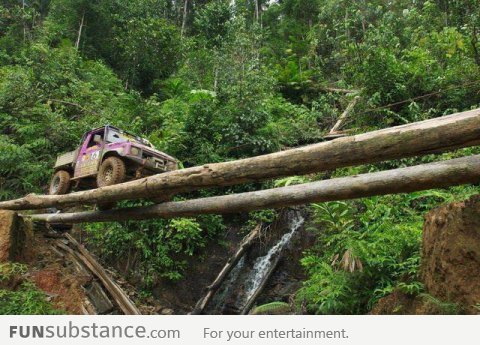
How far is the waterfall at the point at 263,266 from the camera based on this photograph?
8742 mm

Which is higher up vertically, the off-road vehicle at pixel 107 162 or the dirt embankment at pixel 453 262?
the off-road vehicle at pixel 107 162

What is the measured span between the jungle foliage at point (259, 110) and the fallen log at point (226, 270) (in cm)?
97

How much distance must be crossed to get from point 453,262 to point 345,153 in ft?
4.98

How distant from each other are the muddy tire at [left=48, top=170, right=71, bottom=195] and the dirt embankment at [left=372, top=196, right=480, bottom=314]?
6985mm

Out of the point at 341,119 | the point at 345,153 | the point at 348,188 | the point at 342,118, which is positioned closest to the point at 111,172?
the point at 348,188

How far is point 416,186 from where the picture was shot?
3572mm

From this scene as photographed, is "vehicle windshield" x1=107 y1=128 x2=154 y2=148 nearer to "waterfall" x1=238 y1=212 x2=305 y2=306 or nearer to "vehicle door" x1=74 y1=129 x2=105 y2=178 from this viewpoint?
"vehicle door" x1=74 y1=129 x2=105 y2=178

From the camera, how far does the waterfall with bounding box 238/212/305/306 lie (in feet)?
28.7

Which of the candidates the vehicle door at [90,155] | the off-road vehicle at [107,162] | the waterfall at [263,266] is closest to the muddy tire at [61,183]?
the off-road vehicle at [107,162]

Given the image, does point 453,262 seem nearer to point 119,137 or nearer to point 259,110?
point 119,137

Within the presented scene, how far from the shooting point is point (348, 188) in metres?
3.87

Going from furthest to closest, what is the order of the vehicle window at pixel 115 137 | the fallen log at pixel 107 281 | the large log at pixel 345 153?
1. the vehicle window at pixel 115 137
2. the fallen log at pixel 107 281
3. the large log at pixel 345 153

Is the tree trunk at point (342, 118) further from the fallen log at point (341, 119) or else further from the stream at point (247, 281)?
the stream at point (247, 281)
